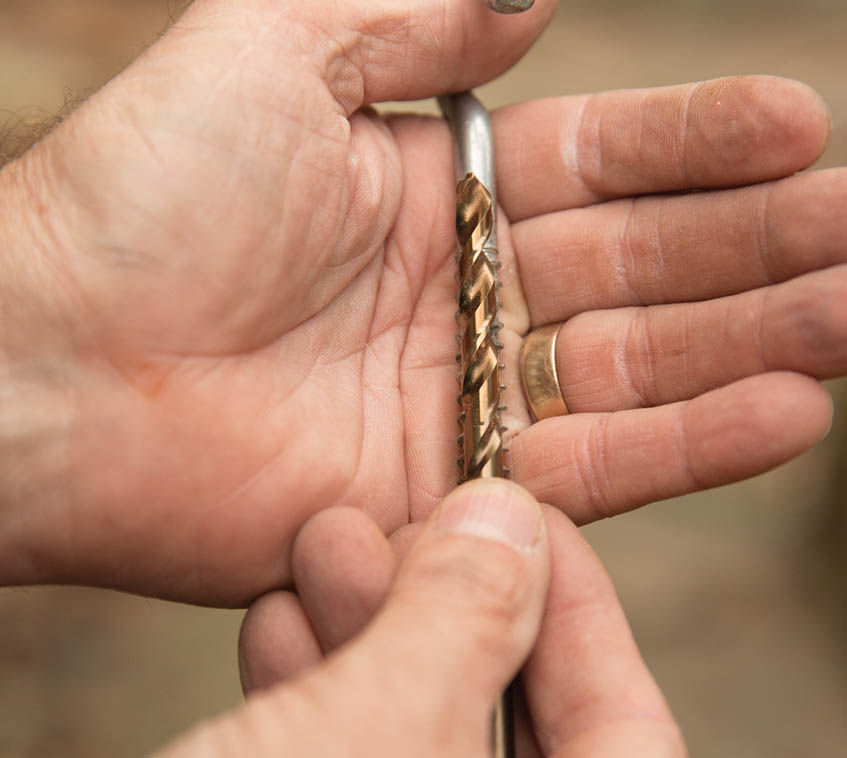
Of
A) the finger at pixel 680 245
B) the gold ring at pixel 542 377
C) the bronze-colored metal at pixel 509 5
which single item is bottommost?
the gold ring at pixel 542 377

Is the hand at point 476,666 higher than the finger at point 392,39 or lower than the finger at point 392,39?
lower

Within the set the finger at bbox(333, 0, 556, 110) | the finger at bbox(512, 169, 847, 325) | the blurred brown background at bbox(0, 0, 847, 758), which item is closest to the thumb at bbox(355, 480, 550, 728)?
the finger at bbox(512, 169, 847, 325)

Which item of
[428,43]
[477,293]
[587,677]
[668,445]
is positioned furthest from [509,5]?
[587,677]

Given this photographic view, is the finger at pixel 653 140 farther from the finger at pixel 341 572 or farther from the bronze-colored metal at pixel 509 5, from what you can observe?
the finger at pixel 341 572

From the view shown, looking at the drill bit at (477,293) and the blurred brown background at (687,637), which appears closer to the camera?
the drill bit at (477,293)

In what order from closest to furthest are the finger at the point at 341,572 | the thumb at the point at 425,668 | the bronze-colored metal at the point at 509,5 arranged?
the thumb at the point at 425,668
the finger at the point at 341,572
the bronze-colored metal at the point at 509,5

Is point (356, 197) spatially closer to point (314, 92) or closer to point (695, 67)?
point (314, 92)

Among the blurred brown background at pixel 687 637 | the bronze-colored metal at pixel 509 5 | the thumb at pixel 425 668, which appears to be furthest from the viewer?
the blurred brown background at pixel 687 637

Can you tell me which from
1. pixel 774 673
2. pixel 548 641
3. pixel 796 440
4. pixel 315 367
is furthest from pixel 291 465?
pixel 774 673

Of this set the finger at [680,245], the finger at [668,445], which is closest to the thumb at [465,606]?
the finger at [668,445]
